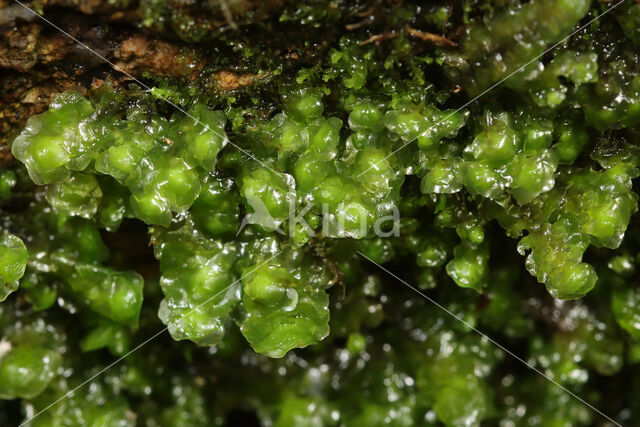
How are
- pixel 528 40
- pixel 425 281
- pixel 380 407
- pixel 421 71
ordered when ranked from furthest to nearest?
pixel 380 407, pixel 425 281, pixel 421 71, pixel 528 40

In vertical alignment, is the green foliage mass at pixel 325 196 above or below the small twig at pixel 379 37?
below

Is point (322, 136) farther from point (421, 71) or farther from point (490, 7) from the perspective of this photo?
point (490, 7)

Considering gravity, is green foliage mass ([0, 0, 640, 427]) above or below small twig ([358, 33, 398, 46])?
below

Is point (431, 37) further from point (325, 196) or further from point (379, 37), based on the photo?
point (325, 196)

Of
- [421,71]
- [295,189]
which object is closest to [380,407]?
[295,189]

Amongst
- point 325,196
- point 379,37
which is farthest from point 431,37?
point 325,196

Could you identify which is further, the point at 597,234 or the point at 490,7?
the point at 597,234
